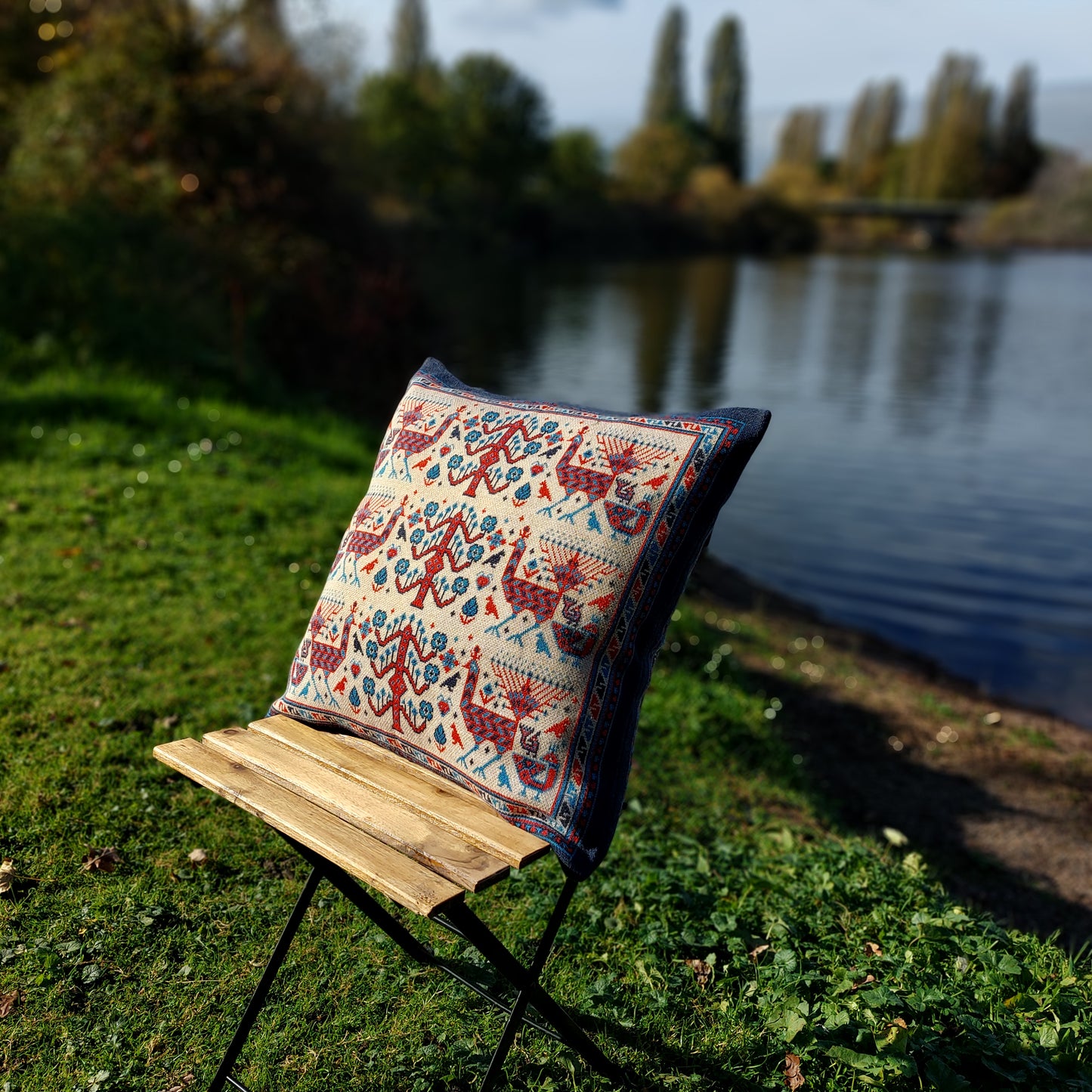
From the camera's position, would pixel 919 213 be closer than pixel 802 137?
Yes

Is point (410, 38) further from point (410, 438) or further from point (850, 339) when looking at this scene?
point (410, 438)

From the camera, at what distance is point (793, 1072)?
8.51 feet

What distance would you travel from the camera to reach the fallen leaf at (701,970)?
294 cm

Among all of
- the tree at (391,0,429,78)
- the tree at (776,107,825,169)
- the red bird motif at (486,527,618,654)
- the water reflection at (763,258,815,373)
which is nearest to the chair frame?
the red bird motif at (486,527,618,654)

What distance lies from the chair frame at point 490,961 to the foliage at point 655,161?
69939mm

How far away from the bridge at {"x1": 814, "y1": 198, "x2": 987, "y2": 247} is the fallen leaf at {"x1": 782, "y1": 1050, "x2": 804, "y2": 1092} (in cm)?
8289

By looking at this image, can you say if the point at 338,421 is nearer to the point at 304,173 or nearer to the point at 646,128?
the point at 304,173

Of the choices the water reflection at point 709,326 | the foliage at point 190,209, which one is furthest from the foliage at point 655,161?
the foliage at point 190,209

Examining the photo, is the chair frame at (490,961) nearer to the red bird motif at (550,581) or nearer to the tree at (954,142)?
the red bird motif at (550,581)

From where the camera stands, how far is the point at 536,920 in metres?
3.21

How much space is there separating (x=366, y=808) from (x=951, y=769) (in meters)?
4.35

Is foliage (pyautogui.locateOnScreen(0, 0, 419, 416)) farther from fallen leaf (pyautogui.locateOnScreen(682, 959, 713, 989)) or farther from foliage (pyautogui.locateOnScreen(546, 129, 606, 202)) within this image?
foliage (pyautogui.locateOnScreen(546, 129, 606, 202))

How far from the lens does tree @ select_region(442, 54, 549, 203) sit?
54.7 m

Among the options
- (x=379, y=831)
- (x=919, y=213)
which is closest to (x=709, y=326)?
(x=379, y=831)
